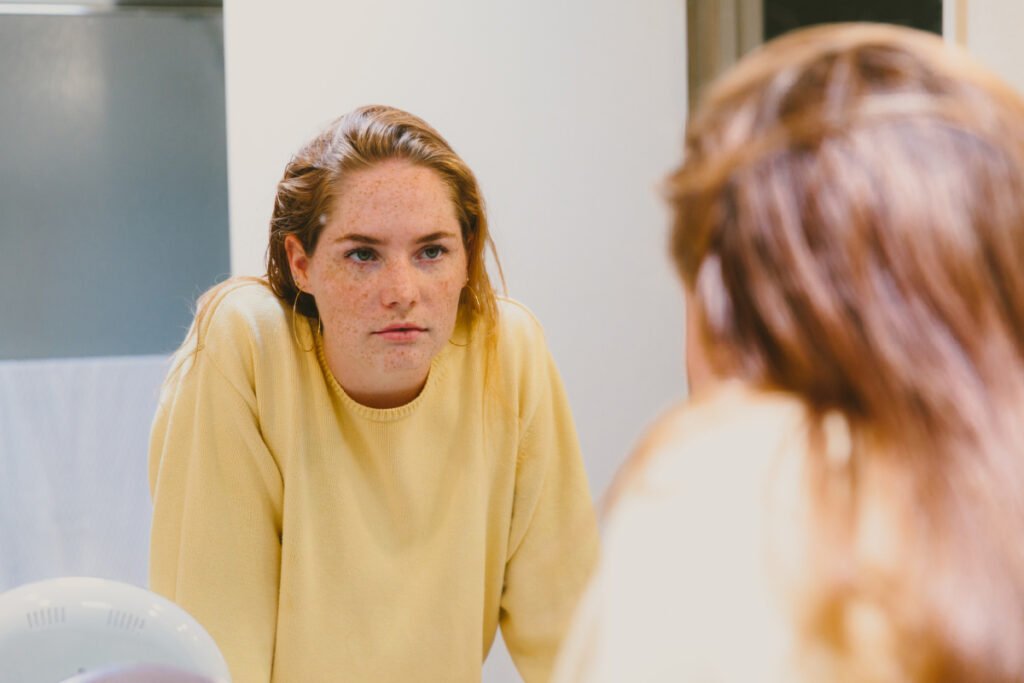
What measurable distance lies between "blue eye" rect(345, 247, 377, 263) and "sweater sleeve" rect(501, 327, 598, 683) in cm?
23

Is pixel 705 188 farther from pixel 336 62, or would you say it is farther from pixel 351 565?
pixel 336 62

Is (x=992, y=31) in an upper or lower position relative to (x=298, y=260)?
upper

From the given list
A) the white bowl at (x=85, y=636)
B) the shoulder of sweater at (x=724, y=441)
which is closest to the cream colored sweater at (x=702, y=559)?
the shoulder of sweater at (x=724, y=441)

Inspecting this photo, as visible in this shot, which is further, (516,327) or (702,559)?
(516,327)

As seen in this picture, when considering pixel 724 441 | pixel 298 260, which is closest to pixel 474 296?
pixel 298 260

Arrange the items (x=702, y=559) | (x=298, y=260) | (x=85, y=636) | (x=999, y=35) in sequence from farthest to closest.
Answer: (x=298, y=260), (x=999, y=35), (x=85, y=636), (x=702, y=559)

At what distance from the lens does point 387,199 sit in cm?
122

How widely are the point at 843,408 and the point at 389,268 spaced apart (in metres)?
0.78

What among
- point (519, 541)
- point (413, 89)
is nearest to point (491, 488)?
point (519, 541)

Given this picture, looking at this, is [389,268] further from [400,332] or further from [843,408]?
[843,408]

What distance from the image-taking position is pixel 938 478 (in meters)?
0.46

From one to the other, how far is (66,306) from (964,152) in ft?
5.13

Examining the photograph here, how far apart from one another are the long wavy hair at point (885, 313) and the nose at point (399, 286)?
0.70 meters

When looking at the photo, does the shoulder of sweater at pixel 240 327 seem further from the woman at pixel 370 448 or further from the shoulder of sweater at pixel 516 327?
the shoulder of sweater at pixel 516 327
